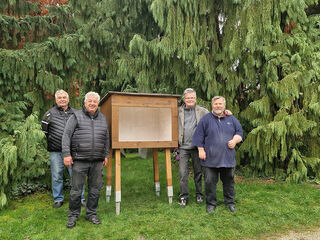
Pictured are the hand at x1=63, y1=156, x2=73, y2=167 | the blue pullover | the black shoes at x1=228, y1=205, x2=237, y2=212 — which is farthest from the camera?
the black shoes at x1=228, y1=205, x2=237, y2=212

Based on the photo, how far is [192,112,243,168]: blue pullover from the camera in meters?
3.90

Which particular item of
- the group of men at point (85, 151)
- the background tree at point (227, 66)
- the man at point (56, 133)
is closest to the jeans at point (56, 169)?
the man at point (56, 133)

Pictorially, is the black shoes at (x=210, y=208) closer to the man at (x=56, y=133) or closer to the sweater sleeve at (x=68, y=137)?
the man at (x=56, y=133)

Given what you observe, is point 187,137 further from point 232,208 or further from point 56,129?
point 56,129

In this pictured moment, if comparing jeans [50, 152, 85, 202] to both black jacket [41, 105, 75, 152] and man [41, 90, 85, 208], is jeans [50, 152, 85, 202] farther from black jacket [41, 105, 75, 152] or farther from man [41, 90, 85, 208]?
black jacket [41, 105, 75, 152]

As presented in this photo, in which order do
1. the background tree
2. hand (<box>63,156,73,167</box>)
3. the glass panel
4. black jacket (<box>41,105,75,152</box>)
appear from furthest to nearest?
the background tree
black jacket (<box>41,105,75,152</box>)
the glass panel
hand (<box>63,156,73,167</box>)

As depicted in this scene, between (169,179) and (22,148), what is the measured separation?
2.25 meters

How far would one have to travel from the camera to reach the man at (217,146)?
12.8 ft

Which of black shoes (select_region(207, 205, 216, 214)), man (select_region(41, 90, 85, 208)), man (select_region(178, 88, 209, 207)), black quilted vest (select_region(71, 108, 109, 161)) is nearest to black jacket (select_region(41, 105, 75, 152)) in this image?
man (select_region(41, 90, 85, 208))

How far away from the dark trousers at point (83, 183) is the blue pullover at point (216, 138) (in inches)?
57.8

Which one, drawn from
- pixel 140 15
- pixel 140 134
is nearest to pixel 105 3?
pixel 140 15

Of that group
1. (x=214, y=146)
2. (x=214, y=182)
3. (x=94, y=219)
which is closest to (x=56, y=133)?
(x=94, y=219)

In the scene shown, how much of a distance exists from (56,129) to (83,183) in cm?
112

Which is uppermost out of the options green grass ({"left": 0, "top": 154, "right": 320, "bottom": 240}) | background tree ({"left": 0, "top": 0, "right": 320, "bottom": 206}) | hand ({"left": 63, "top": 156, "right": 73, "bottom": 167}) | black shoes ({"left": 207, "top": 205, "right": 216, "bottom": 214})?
background tree ({"left": 0, "top": 0, "right": 320, "bottom": 206})
